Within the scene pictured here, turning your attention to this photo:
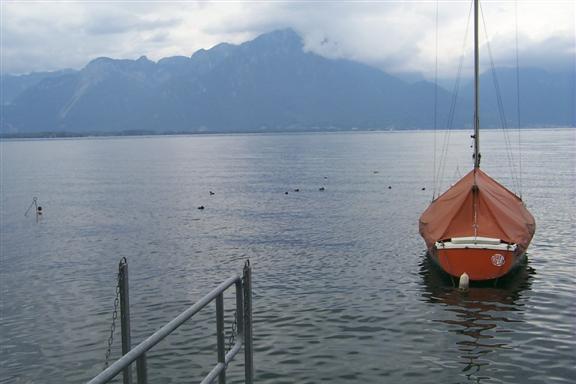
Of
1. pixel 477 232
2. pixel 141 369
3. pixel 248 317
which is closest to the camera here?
pixel 141 369

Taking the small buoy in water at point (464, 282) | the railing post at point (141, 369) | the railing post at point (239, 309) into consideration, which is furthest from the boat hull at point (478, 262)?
the railing post at point (141, 369)

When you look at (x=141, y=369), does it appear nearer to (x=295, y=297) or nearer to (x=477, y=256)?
(x=295, y=297)

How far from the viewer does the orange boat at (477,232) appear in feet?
82.5

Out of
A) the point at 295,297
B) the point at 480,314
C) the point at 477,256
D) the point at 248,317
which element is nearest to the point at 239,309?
the point at 248,317

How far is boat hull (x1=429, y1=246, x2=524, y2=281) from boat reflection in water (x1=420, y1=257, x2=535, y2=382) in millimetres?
889

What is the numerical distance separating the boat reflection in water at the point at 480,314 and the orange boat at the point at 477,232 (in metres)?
1.02

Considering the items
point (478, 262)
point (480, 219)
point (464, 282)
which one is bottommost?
point (464, 282)

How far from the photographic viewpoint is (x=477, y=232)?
26188mm

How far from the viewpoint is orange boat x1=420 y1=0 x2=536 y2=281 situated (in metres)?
25.1

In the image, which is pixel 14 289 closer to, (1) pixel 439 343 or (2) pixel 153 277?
(2) pixel 153 277

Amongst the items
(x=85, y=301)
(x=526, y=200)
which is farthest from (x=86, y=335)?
(x=526, y=200)

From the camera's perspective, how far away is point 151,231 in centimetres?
4650

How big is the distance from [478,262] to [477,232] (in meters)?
1.54

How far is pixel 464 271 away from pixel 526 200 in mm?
39942
